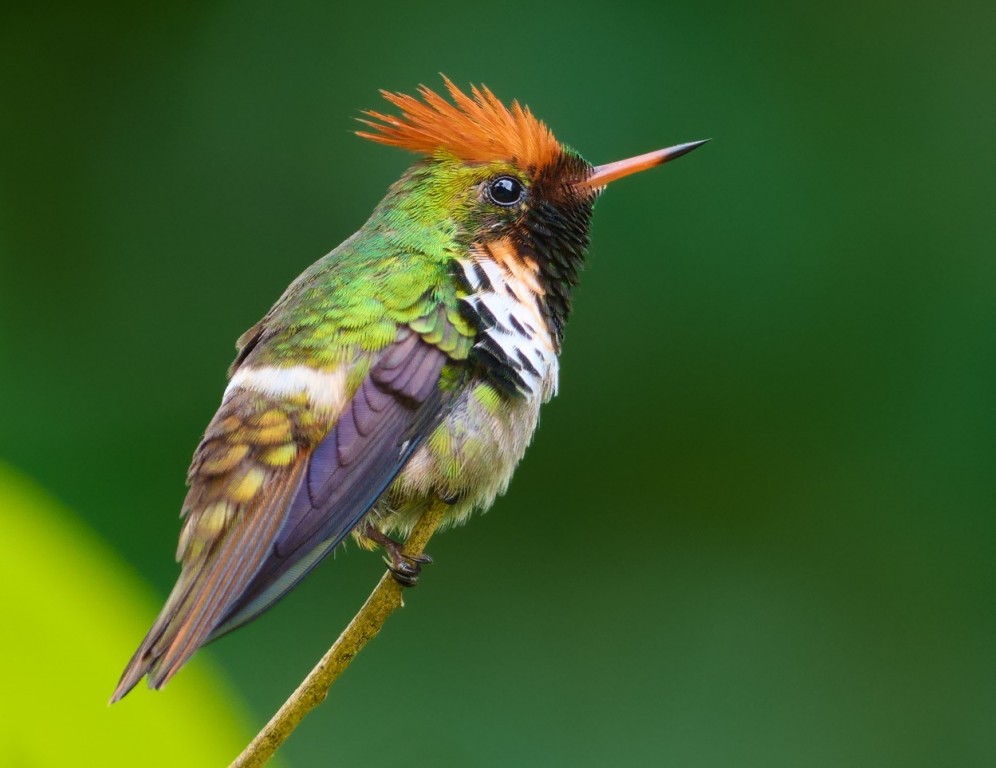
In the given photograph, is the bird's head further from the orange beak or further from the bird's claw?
the bird's claw

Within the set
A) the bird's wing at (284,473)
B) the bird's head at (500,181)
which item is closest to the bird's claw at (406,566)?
the bird's wing at (284,473)

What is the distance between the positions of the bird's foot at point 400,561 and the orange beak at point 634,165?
0.81 meters

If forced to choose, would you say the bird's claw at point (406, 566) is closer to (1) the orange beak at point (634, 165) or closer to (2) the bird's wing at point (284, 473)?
(2) the bird's wing at point (284, 473)

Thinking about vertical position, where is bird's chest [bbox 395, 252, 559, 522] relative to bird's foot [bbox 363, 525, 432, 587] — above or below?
above

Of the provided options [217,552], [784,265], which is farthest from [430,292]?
[784,265]

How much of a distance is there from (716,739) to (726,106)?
2.00 metres

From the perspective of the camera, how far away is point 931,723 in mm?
3768

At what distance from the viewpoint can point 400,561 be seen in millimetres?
1996

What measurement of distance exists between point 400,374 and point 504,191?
50 centimetres

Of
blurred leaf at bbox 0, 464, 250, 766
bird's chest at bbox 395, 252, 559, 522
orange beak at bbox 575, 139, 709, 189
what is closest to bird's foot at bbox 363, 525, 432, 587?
bird's chest at bbox 395, 252, 559, 522

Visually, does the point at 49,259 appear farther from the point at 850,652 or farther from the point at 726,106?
the point at 850,652

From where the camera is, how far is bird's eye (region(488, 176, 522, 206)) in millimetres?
2381

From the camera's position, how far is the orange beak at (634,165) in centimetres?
217

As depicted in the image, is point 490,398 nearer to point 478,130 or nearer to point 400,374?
point 400,374
